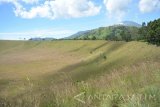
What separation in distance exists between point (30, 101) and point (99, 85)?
2304 mm

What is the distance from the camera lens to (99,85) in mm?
9203

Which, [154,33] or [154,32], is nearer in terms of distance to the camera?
[154,33]

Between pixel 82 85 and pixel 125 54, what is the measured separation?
73526 millimetres

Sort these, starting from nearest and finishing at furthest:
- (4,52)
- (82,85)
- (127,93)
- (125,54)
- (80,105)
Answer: (80,105)
(127,93)
(82,85)
(125,54)
(4,52)

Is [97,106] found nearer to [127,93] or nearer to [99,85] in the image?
[127,93]

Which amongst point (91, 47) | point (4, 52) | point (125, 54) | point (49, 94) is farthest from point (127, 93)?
point (4, 52)

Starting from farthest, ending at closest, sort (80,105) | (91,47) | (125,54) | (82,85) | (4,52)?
1. (4,52)
2. (91,47)
3. (125,54)
4. (82,85)
5. (80,105)

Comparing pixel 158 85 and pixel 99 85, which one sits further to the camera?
pixel 99 85

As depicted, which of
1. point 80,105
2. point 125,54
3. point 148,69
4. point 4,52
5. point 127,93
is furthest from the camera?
point 4,52

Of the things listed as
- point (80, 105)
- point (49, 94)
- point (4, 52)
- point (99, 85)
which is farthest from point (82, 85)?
point (4, 52)

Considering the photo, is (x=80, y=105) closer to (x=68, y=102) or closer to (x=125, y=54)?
(x=68, y=102)

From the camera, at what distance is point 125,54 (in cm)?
8194

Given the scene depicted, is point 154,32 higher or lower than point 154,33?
higher

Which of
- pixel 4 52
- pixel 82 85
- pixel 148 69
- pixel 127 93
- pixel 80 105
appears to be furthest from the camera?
pixel 4 52
